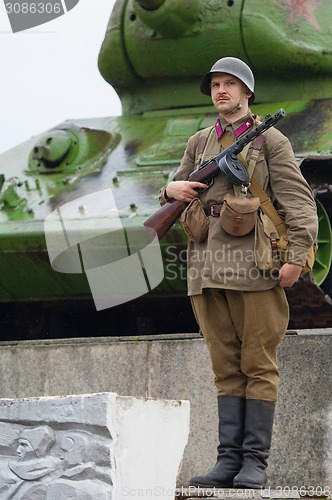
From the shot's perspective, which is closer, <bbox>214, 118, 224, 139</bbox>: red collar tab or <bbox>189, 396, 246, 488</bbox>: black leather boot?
<bbox>189, 396, 246, 488</bbox>: black leather boot

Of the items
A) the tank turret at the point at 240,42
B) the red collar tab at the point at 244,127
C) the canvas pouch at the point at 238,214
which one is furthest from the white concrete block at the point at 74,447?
the tank turret at the point at 240,42

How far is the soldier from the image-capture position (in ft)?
22.2

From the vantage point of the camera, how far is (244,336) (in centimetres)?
682

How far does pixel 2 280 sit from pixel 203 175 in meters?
5.11

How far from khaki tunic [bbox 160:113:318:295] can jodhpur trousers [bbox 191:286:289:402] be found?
0.27 ft

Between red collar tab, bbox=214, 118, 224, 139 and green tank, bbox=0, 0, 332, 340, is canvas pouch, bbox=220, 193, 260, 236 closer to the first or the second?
red collar tab, bbox=214, 118, 224, 139

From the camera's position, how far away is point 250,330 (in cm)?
679

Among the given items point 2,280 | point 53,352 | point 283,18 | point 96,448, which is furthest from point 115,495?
point 283,18

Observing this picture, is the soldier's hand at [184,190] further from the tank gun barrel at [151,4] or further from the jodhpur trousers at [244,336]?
the tank gun barrel at [151,4]

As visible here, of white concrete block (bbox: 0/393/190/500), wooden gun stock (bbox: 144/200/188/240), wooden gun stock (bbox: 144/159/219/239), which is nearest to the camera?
white concrete block (bbox: 0/393/190/500)

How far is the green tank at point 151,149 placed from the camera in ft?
36.1

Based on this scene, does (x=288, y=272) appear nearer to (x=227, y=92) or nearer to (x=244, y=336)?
(x=244, y=336)

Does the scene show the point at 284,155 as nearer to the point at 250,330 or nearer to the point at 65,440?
the point at 250,330

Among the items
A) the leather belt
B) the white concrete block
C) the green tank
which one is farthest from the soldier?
the green tank
